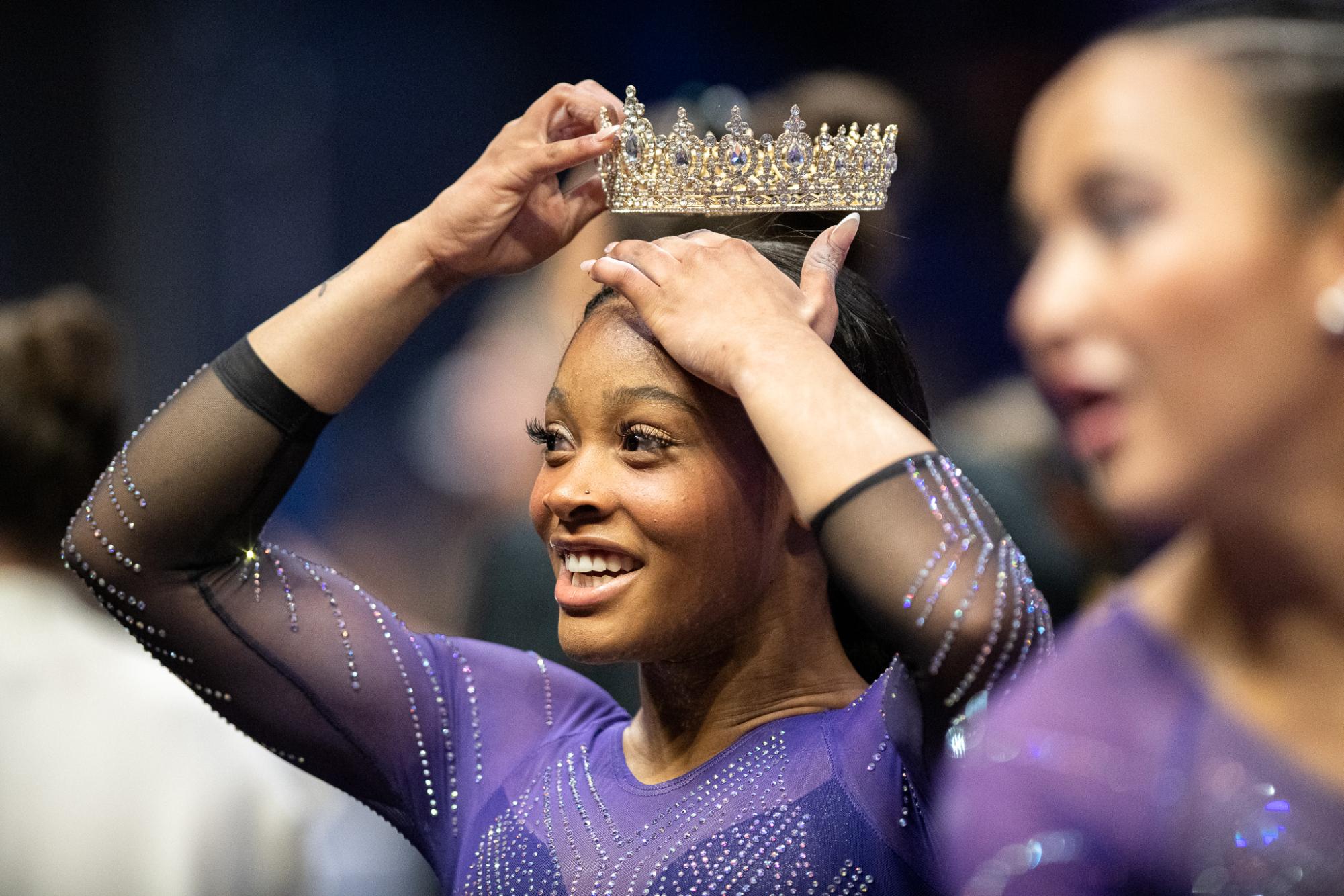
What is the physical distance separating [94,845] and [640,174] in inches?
54.2

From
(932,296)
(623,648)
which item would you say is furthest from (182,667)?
(932,296)

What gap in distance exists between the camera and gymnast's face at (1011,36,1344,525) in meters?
0.69

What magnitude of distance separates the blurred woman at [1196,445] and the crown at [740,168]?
821 mm

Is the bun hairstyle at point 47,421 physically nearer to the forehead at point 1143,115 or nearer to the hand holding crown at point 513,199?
the hand holding crown at point 513,199

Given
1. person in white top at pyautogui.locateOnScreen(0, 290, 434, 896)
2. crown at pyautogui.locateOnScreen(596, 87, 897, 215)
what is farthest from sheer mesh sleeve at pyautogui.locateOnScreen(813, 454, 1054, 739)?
person in white top at pyautogui.locateOnScreen(0, 290, 434, 896)

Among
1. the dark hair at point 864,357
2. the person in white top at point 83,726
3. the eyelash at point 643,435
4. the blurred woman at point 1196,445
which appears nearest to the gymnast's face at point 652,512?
the eyelash at point 643,435

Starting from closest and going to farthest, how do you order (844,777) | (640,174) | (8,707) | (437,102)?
1. (844,777)
2. (640,174)
3. (8,707)
4. (437,102)

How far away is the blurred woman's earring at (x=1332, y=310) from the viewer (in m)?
0.69

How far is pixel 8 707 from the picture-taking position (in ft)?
7.31

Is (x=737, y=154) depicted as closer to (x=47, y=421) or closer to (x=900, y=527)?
(x=900, y=527)

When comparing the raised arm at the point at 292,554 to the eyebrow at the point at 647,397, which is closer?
the eyebrow at the point at 647,397

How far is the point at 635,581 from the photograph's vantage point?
142 cm

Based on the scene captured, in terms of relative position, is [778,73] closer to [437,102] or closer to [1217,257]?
[437,102]

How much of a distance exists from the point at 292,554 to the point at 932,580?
2.71 feet
